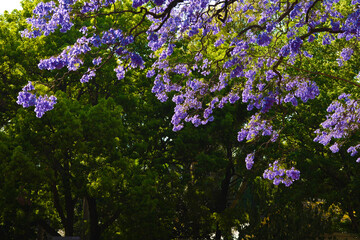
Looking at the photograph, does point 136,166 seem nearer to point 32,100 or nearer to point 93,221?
point 93,221

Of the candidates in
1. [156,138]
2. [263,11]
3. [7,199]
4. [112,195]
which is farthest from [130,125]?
[263,11]

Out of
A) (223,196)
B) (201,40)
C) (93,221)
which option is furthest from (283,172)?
(223,196)

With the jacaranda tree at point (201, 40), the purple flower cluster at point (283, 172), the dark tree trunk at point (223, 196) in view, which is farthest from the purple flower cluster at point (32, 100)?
the dark tree trunk at point (223, 196)

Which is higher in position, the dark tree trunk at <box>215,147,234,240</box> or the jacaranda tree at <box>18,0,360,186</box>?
the dark tree trunk at <box>215,147,234,240</box>

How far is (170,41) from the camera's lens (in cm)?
730

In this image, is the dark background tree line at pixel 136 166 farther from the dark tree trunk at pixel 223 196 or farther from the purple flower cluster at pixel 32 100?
the purple flower cluster at pixel 32 100

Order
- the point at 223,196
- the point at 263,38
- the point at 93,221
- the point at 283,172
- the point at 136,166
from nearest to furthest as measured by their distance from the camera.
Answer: the point at 263,38 → the point at 283,172 → the point at 93,221 → the point at 136,166 → the point at 223,196

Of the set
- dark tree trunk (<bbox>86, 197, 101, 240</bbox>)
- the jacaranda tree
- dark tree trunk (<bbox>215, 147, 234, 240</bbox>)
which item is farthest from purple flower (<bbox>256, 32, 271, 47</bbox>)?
dark tree trunk (<bbox>215, 147, 234, 240</bbox>)

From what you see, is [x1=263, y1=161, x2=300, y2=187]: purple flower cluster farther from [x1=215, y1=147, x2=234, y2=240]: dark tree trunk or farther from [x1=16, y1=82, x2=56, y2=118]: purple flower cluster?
[x1=215, y1=147, x2=234, y2=240]: dark tree trunk

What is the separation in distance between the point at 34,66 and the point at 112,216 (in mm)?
7051

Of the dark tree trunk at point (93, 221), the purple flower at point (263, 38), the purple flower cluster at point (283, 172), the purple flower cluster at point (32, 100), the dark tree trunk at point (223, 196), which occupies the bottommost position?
the purple flower cluster at point (283, 172)

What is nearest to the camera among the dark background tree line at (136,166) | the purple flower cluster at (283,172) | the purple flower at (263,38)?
the purple flower at (263,38)

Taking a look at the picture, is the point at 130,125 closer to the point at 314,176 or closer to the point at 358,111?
the point at 314,176

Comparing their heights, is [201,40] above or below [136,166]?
below
